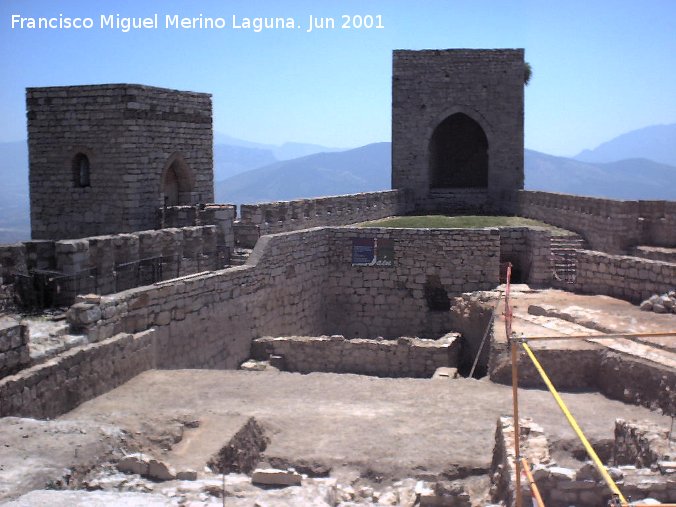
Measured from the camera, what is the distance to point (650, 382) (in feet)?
32.0

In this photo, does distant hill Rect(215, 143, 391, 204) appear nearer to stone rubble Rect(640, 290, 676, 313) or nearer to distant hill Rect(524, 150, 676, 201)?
distant hill Rect(524, 150, 676, 201)

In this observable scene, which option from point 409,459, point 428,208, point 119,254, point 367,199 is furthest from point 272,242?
point 428,208

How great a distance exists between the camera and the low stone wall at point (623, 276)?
44.3ft

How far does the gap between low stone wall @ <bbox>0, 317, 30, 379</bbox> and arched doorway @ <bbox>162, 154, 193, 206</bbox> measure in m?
10.9

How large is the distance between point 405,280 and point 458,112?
12041mm

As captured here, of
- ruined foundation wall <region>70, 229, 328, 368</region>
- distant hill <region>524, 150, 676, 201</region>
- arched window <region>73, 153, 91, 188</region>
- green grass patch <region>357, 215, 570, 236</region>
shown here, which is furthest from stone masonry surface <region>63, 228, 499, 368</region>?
distant hill <region>524, 150, 676, 201</region>

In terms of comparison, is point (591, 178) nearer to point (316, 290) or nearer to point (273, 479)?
point (316, 290)

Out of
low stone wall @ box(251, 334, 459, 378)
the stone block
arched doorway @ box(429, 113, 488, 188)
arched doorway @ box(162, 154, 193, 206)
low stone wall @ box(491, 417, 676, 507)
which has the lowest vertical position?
low stone wall @ box(251, 334, 459, 378)

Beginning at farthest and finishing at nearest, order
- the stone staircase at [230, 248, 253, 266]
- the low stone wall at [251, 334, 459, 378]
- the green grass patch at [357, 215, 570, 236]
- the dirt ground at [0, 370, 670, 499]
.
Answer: the green grass patch at [357, 215, 570, 236] < the stone staircase at [230, 248, 253, 266] < the low stone wall at [251, 334, 459, 378] < the dirt ground at [0, 370, 670, 499]

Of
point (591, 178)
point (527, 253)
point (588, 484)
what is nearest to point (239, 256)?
point (527, 253)

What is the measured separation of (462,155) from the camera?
3164 cm

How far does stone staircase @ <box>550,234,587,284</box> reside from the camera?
55.1ft

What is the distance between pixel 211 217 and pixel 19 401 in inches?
322

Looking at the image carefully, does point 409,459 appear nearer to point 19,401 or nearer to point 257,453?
point 257,453
